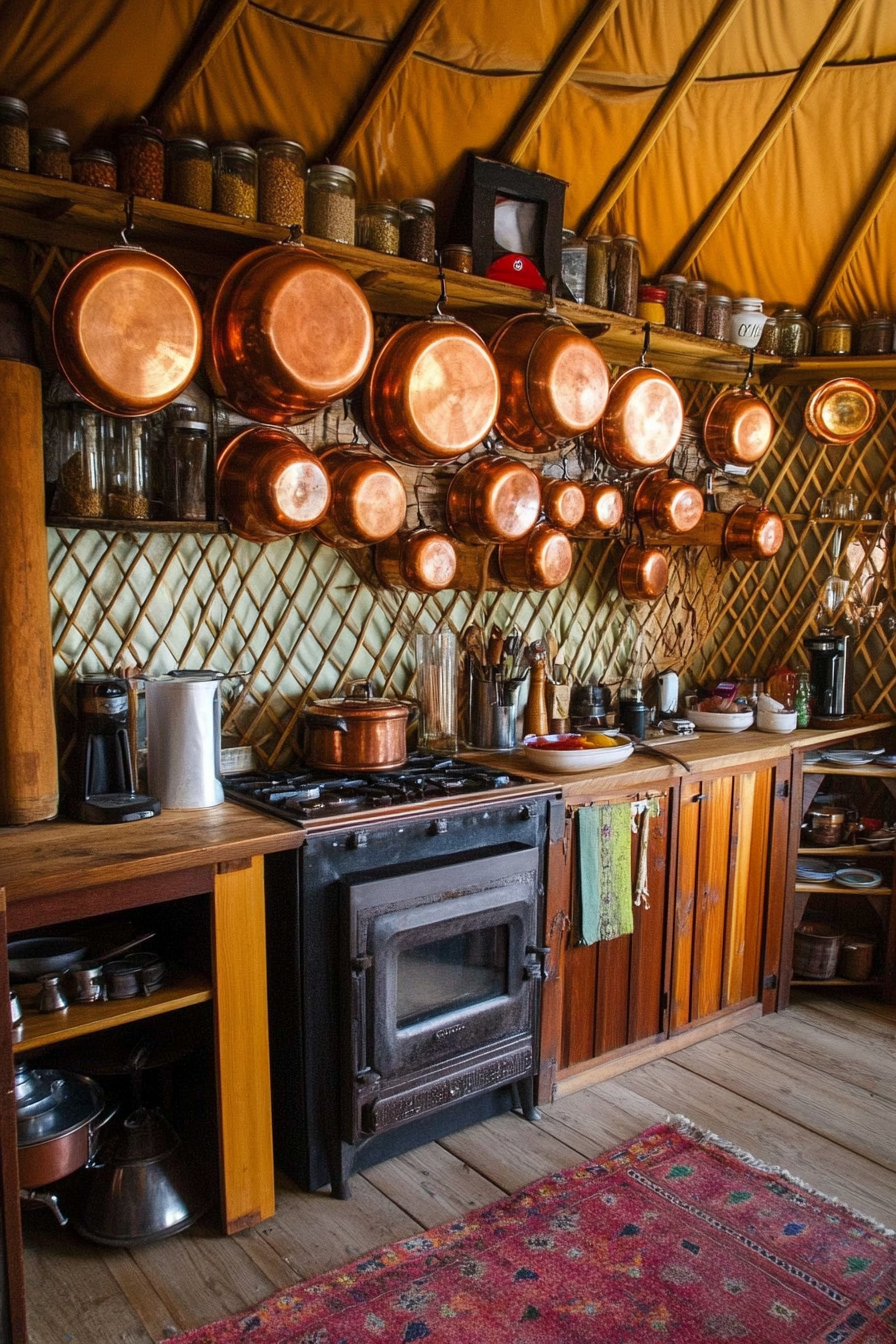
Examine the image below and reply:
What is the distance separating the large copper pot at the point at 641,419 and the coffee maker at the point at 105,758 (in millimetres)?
1585

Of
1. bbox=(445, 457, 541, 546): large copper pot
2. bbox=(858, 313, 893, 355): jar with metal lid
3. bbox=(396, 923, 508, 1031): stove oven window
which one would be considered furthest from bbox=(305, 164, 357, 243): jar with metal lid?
bbox=(858, 313, 893, 355): jar with metal lid

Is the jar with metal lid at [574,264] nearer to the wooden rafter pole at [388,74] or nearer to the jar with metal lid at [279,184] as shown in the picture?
the wooden rafter pole at [388,74]

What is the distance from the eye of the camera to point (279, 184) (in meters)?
2.22

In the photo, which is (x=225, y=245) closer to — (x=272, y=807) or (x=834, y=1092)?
(x=272, y=807)

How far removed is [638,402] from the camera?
2.89 metres

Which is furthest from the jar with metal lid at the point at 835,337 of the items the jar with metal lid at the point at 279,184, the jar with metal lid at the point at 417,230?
the jar with metal lid at the point at 279,184

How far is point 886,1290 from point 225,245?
2543 millimetres

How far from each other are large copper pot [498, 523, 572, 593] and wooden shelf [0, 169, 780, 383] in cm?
61

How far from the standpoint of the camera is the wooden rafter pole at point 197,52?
2125mm

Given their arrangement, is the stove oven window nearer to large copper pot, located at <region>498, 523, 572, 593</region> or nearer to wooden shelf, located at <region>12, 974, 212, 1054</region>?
wooden shelf, located at <region>12, 974, 212, 1054</region>

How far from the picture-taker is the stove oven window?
2.21 m

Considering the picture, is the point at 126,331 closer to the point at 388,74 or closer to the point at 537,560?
the point at 388,74

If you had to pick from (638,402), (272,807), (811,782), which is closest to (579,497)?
(638,402)

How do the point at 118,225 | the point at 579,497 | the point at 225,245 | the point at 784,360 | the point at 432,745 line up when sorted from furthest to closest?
the point at 784,360 → the point at 579,497 → the point at 432,745 → the point at 225,245 → the point at 118,225
